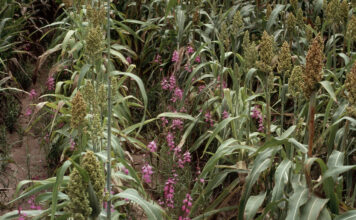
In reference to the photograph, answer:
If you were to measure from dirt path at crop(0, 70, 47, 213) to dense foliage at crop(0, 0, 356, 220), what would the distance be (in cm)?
11

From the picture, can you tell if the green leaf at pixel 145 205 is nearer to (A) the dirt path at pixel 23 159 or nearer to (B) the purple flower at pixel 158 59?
(A) the dirt path at pixel 23 159

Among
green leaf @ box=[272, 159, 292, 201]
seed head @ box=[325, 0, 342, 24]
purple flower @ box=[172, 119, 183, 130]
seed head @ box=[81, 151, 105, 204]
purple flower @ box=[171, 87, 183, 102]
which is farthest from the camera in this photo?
purple flower @ box=[171, 87, 183, 102]

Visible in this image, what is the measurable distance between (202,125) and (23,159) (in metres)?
1.33

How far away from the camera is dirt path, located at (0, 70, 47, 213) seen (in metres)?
3.46

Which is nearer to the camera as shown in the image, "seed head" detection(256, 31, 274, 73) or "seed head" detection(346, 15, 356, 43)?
"seed head" detection(256, 31, 274, 73)

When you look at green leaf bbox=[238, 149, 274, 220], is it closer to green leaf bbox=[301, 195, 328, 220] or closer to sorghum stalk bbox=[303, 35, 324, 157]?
green leaf bbox=[301, 195, 328, 220]

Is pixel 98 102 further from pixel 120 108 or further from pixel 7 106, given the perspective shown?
pixel 7 106

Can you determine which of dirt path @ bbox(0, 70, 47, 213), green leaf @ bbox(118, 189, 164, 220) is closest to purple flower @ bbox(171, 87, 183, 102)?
dirt path @ bbox(0, 70, 47, 213)

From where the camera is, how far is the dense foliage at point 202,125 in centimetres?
214

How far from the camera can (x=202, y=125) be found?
3.75 metres

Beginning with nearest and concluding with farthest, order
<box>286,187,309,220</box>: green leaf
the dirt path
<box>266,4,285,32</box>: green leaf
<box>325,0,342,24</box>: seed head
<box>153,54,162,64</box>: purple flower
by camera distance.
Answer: <box>286,187,309,220</box>: green leaf < <box>325,0,342,24</box>: seed head < the dirt path < <box>266,4,285,32</box>: green leaf < <box>153,54,162,64</box>: purple flower

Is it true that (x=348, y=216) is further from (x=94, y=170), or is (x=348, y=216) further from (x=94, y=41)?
(x=94, y=41)

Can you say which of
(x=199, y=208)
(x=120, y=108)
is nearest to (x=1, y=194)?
(x=120, y=108)

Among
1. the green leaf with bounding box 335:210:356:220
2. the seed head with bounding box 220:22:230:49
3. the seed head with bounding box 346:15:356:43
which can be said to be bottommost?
the green leaf with bounding box 335:210:356:220
